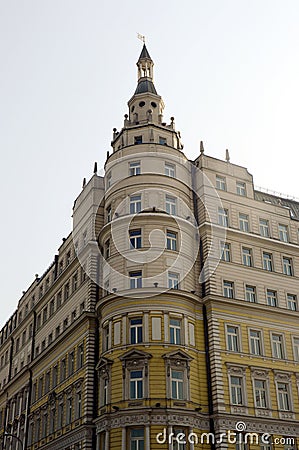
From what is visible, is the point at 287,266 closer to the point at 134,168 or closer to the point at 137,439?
the point at 134,168

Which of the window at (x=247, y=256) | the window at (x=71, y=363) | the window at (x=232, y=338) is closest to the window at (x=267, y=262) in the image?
the window at (x=247, y=256)

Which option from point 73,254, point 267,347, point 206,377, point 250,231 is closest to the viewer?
point 206,377

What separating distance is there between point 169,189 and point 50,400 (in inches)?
947

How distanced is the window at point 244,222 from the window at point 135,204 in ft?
34.3

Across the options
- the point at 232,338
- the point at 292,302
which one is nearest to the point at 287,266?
the point at 292,302

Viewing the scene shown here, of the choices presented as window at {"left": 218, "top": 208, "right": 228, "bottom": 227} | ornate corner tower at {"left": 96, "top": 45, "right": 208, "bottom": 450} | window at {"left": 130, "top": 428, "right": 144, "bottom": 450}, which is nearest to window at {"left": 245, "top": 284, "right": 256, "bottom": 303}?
ornate corner tower at {"left": 96, "top": 45, "right": 208, "bottom": 450}

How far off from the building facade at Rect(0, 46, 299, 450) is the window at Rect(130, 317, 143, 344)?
0.53 ft

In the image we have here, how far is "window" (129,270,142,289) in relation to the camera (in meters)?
50.4

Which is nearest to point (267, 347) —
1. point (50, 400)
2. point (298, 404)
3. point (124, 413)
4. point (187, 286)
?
point (298, 404)

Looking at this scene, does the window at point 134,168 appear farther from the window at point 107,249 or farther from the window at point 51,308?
the window at point 51,308

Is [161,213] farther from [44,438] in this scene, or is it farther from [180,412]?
[44,438]

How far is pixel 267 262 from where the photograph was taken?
190 feet

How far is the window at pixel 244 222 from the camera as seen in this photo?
57906 mm

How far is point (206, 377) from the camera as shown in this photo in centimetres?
4903
